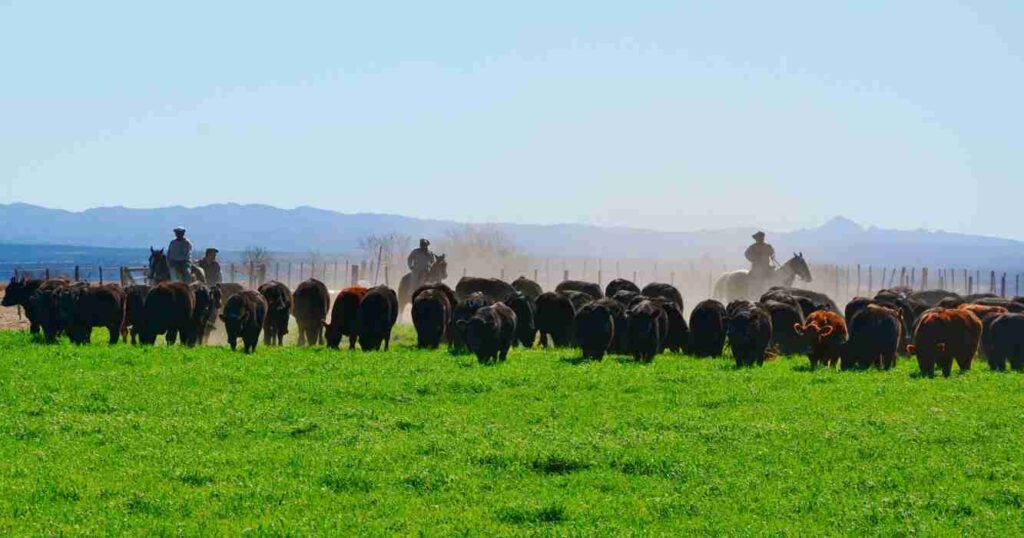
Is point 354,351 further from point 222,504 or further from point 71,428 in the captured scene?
point 222,504

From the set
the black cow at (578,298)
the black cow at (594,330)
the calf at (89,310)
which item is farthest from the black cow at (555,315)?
the calf at (89,310)

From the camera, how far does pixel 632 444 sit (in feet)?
51.8

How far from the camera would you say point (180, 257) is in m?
35.3

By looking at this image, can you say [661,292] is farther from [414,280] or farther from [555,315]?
[414,280]

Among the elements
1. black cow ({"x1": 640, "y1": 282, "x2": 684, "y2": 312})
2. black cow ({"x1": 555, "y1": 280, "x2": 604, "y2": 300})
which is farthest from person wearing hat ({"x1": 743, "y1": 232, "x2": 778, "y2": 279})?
black cow ({"x1": 555, "y1": 280, "x2": 604, "y2": 300})

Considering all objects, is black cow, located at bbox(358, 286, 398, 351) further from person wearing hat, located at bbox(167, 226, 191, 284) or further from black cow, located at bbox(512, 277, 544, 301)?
black cow, located at bbox(512, 277, 544, 301)

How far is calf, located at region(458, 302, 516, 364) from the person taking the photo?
997 inches

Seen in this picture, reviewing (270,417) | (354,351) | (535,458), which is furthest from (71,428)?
(354,351)

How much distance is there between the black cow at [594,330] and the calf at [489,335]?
1548 millimetres

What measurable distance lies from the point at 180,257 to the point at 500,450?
73.0ft

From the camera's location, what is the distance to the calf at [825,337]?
25.8 metres

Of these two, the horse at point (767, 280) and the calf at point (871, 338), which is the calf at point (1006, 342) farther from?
the horse at point (767, 280)

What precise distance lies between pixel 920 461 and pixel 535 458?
468cm

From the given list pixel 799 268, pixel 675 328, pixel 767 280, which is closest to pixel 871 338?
pixel 675 328
